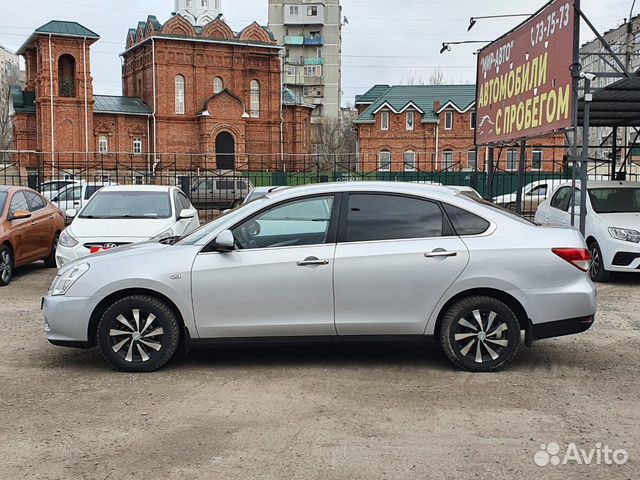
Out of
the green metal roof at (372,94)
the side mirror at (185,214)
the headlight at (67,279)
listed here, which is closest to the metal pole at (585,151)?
the side mirror at (185,214)

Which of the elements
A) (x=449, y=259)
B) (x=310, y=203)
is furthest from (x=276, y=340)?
(x=449, y=259)

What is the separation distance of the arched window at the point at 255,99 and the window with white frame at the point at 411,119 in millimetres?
12362

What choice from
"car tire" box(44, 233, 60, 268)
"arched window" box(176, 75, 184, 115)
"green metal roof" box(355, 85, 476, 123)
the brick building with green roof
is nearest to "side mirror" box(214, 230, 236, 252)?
"car tire" box(44, 233, 60, 268)

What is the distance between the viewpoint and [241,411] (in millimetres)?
5363

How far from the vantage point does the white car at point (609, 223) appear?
37.8ft

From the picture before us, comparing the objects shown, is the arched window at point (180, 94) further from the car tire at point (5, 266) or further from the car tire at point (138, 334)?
the car tire at point (138, 334)

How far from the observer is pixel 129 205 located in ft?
39.8

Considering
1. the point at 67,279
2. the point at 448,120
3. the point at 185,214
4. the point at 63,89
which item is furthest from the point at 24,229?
the point at 448,120

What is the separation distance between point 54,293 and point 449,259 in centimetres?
349

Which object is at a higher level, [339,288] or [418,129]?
[418,129]

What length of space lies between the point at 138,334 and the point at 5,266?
6.72m

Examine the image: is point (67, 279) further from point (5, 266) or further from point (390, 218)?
point (5, 266)

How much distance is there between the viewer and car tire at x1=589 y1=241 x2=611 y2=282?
39.0 ft

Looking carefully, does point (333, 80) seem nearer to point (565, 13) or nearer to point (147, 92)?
point (147, 92)
